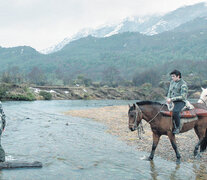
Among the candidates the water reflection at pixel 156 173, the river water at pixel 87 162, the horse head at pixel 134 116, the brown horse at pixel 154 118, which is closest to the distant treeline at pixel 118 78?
the river water at pixel 87 162

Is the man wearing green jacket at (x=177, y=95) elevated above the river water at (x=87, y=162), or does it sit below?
above

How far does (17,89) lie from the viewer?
68.1 metres

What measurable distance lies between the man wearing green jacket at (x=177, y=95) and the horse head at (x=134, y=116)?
143 centimetres

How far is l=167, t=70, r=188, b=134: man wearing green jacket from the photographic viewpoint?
392 inches

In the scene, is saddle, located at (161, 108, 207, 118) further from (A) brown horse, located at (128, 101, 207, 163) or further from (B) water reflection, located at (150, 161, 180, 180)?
(B) water reflection, located at (150, 161, 180, 180)

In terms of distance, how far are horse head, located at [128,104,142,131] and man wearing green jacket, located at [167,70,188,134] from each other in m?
1.43

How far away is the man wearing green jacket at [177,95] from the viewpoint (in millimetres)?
9961

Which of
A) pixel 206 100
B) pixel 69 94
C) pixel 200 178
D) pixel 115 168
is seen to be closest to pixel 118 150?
pixel 115 168

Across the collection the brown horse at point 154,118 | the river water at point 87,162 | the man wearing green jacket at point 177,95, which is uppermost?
the man wearing green jacket at point 177,95

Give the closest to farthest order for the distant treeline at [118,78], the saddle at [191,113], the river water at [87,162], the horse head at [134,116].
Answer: the river water at [87,162] < the horse head at [134,116] < the saddle at [191,113] < the distant treeline at [118,78]

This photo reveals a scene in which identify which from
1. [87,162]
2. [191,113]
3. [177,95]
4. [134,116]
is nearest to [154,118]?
[134,116]

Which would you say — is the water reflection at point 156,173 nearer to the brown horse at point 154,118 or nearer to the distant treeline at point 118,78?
the brown horse at point 154,118

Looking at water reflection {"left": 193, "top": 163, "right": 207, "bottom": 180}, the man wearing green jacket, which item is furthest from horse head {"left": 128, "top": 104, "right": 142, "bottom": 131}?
water reflection {"left": 193, "top": 163, "right": 207, "bottom": 180}

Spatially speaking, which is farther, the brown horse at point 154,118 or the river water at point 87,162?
the brown horse at point 154,118
